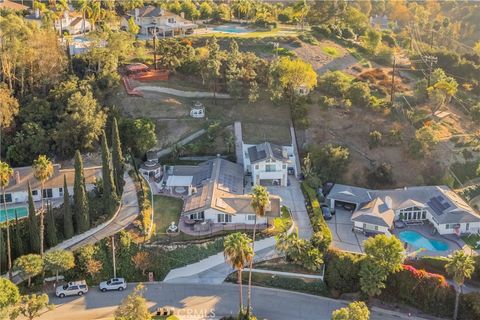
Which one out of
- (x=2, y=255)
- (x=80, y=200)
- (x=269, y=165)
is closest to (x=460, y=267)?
(x=269, y=165)

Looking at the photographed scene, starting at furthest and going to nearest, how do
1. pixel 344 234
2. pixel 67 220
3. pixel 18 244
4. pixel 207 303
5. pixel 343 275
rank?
pixel 344 234 → pixel 67 220 → pixel 18 244 → pixel 343 275 → pixel 207 303

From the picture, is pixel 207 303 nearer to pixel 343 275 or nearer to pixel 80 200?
pixel 343 275

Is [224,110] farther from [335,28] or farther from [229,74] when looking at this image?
[335,28]

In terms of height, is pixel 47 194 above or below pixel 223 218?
above

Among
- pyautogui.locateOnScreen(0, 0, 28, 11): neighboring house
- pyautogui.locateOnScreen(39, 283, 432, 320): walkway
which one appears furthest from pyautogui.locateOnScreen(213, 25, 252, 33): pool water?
pyautogui.locateOnScreen(39, 283, 432, 320): walkway

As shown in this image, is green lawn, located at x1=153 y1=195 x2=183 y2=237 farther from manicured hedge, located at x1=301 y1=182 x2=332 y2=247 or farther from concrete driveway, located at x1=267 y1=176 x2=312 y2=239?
manicured hedge, located at x1=301 y1=182 x2=332 y2=247
